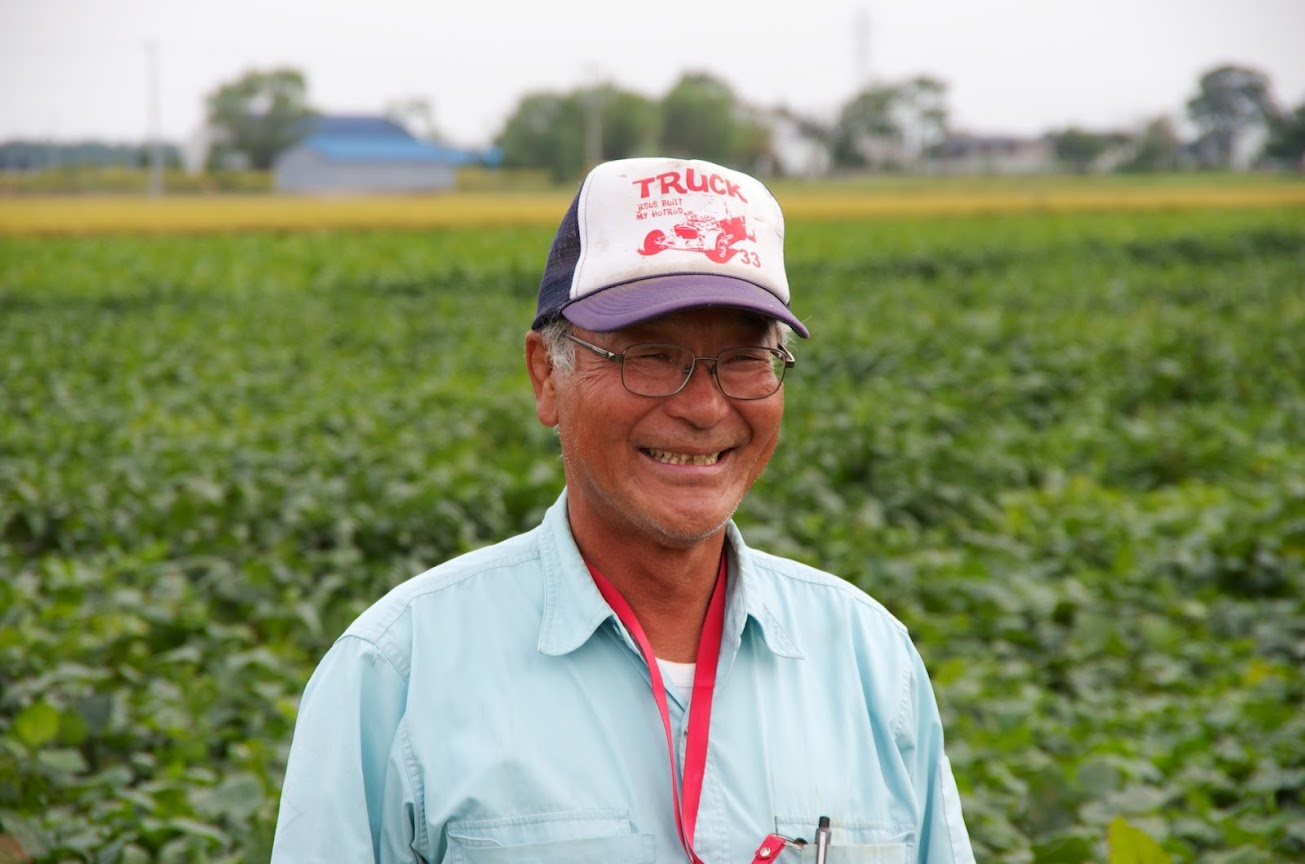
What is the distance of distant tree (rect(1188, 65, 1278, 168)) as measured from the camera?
82.3 metres

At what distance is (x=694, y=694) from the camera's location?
70.7 inches

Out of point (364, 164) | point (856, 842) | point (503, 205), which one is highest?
point (364, 164)

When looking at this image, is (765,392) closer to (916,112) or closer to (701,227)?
(701,227)

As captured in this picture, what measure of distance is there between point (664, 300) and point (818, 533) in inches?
201

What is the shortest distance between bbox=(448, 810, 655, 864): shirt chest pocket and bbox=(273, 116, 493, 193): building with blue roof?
185 ft

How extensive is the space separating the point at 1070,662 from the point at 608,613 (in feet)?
13.2

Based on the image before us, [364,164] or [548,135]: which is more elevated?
[548,135]

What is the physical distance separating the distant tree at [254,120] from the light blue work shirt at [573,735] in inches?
2381

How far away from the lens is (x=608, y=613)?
5.83 ft

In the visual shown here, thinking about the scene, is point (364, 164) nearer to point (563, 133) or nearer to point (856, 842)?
point (563, 133)

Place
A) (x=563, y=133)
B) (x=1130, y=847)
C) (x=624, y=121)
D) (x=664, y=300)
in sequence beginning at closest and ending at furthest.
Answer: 1. (x=664, y=300)
2. (x=1130, y=847)
3. (x=563, y=133)
4. (x=624, y=121)

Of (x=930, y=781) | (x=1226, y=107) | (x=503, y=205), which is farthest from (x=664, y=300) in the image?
(x=1226, y=107)

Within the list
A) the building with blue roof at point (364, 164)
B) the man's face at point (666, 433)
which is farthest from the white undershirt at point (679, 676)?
the building with blue roof at point (364, 164)

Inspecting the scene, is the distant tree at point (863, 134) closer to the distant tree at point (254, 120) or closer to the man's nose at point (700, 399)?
the distant tree at point (254, 120)
